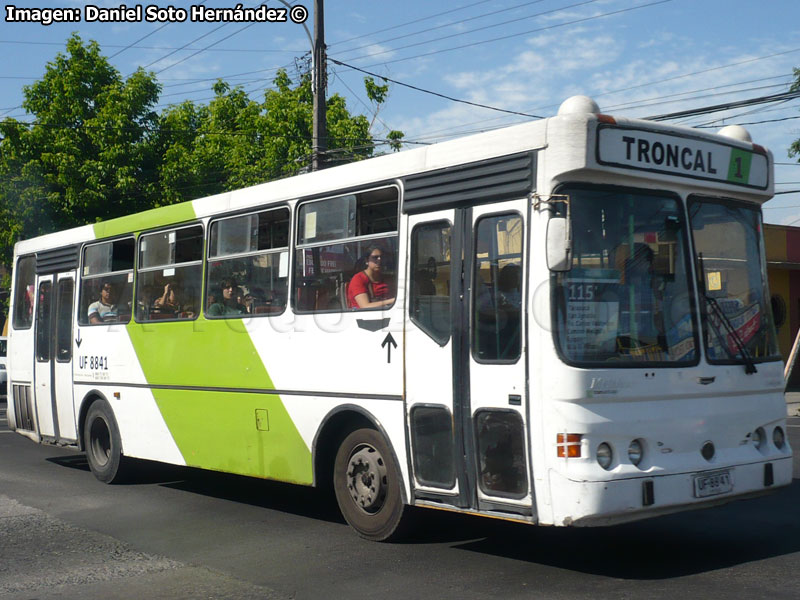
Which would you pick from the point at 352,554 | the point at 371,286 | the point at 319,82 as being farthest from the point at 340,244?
the point at 319,82

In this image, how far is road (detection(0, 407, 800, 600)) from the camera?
6469 millimetres

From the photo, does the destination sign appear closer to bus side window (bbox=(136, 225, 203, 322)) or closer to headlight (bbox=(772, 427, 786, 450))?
headlight (bbox=(772, 427, 786, 450))

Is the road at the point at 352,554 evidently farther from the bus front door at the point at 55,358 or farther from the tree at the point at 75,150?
the tree at the point at 75,150

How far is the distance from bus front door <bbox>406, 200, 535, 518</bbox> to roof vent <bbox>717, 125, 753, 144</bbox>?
2098 millimetres

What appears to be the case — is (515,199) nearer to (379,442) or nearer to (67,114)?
(379,442)

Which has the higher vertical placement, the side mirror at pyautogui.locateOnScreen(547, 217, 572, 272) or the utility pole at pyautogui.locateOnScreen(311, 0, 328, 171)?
the utility pole at pyautogui.locateOnScreen(311, 0, 328, 171)

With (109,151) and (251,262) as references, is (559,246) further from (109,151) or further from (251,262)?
(109,151)

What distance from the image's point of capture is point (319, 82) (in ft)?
64.7

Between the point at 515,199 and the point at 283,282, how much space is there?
284 centimetres

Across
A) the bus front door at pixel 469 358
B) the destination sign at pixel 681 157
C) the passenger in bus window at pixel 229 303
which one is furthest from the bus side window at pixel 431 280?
the passenger in bus window at pixel 229 303

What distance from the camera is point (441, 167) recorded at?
24.5ft

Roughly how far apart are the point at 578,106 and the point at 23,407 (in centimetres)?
990

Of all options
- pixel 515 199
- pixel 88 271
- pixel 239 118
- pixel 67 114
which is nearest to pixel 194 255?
pixel 88 271

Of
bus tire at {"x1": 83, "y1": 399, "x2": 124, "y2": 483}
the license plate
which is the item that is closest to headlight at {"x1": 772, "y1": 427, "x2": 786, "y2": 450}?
the license plate
